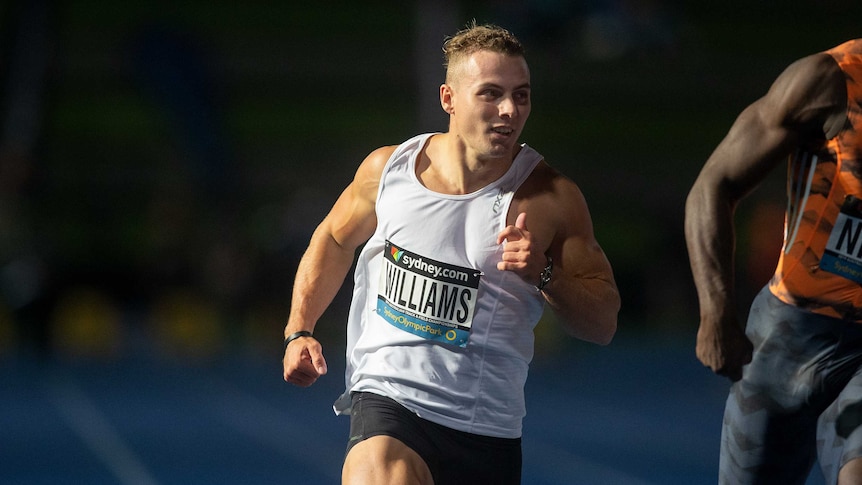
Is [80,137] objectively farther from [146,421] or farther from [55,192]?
[146,421]

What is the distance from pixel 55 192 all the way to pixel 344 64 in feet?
17.2

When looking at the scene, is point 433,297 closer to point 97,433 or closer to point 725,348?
point 725,348

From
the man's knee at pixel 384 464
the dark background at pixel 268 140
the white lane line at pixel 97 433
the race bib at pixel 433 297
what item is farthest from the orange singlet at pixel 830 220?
the dark background at pixel 268 140

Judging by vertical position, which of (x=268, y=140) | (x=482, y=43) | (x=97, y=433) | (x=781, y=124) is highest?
(x=482, y=43)

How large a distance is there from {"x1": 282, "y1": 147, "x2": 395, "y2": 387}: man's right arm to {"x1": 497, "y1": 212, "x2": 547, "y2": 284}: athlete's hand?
2.33ft

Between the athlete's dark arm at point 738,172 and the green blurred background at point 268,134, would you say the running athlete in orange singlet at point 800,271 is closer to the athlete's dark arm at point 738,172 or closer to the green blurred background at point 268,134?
the athlete's dark arm at point 738,172

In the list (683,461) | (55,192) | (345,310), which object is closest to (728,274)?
(683,461)

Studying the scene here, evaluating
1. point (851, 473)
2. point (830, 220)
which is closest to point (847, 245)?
point (830, 220)

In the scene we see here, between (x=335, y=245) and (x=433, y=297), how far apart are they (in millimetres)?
619

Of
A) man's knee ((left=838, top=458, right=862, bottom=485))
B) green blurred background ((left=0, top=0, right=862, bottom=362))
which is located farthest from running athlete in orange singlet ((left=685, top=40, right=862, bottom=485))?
green blurred background ((left=0, top=0, right=862, bottom=362))

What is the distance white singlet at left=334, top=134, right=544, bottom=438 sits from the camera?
3.67m

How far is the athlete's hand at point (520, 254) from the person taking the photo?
3373mm

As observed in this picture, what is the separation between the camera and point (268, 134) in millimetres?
19844

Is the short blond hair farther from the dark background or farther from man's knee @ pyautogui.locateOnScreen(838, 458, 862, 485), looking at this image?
the dark background
